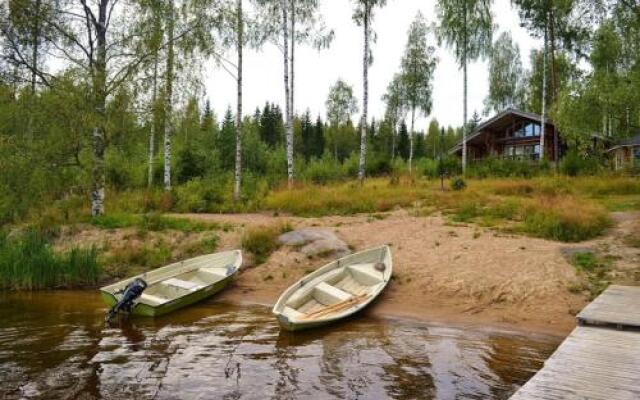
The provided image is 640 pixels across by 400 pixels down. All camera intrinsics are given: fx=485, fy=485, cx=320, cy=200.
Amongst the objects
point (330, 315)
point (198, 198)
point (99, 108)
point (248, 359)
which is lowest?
point (248, 359)

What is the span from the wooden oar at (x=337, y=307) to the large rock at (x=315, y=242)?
303 centimetres

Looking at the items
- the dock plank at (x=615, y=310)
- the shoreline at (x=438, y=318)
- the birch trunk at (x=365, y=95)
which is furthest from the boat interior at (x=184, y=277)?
the birch trunk at (x=365, y=95)

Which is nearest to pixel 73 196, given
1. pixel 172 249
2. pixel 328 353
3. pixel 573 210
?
pixel 172 249

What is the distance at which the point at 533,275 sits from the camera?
399 inches

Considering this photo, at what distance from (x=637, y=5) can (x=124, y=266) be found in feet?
55.9

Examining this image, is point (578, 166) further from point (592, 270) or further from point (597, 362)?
point (597, 362)

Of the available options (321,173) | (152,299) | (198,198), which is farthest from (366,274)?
(321,173)

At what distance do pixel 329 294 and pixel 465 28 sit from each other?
23758mm

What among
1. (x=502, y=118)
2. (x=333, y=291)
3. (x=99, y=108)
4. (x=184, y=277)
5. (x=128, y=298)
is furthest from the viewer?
(x=502, y=118)

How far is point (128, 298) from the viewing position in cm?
880

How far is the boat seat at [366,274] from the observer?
34.9 ft

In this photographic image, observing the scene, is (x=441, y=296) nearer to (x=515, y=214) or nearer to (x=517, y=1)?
(x=515, y=214)

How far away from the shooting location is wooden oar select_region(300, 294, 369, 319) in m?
8.57

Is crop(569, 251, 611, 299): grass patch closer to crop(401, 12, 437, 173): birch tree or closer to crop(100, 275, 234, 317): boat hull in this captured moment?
crop(100, 275, 234, 317): boat hull
